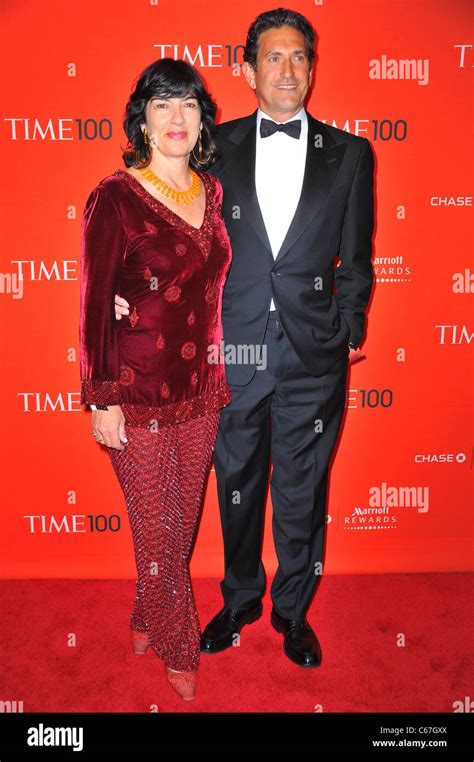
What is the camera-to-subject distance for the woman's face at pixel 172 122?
1.83 m

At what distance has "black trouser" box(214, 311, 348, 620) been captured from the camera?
224 cm

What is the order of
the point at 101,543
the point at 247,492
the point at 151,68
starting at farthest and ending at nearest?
the point at 101,543 → the point at 247,492 → the point at 151,68

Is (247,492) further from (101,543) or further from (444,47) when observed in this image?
(444,47)

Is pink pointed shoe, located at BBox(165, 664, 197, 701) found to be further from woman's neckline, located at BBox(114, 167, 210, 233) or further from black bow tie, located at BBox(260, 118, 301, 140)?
black bow tie, located at BBox(260, 118, 301, 140)

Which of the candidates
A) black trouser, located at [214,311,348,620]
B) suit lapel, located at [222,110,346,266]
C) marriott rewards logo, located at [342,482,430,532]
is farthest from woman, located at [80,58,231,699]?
marriott rewards logo, located at [342,482,430,532]

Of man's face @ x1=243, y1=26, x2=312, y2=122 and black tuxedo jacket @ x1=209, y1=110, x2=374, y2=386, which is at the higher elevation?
man's face @ x1=243, y1=26, x2=312, y2=122

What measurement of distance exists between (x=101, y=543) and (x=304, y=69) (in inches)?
81.7

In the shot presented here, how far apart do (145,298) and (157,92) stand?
1.85 feet

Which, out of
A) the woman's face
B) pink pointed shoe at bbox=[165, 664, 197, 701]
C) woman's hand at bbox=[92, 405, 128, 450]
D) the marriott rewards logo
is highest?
the woman's face

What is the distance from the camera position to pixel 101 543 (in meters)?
2.95

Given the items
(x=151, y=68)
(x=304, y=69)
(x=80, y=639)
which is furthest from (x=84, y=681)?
(x=304, y=69)

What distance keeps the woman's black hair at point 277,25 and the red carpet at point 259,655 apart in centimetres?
202

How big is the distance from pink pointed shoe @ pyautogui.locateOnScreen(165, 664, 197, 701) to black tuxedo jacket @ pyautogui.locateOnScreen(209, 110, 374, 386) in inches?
37.6

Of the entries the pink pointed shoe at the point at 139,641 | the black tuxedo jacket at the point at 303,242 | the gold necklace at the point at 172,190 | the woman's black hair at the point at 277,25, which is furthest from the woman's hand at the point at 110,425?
the woman's black hair at the point at 277,25
